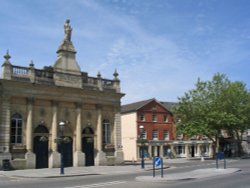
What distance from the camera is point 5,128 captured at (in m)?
32.2

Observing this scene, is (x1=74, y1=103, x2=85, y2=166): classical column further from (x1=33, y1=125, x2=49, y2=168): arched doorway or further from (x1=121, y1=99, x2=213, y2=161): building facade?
(x1=121, y1=99, x2=213, y2=161): building facade

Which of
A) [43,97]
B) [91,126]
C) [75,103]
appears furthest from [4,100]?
[91,126]

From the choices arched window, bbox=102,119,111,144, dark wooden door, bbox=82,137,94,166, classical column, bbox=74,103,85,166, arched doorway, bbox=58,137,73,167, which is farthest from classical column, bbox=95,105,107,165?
arched doorway, bbox=58,137,73,167

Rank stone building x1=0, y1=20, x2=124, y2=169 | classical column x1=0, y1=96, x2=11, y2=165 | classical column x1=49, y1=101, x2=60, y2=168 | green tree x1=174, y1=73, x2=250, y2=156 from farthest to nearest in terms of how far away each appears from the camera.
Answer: green tree x1=174, y1=73, x2=250, y2=156, classical column x1=49, y1=101, x2=60, y2=168, stone building x1=0, y1=20, x2=124, y2=169, classical column x1=0, y1=96, x2=11, y2=165

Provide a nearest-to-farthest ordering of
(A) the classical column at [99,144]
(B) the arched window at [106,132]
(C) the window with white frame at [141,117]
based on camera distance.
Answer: (A) the classical column at [99,144] → (B) the arched window at [106,132] → (C) the window with white frame at [141,117]

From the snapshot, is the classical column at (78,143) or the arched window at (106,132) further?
the arched window at (106,132)

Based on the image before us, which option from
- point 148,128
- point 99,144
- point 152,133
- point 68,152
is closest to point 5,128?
point 68,152

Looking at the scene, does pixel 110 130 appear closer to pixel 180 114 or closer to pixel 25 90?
pixel 25 90

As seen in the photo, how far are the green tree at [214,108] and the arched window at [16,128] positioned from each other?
88.2 feet

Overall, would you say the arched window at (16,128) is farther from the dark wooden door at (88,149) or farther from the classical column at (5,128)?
the dark wooden door at (88,149)

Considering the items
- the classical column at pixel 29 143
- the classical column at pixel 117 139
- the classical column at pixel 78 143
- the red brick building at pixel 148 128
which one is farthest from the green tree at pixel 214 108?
the classical column at pixel 29 143

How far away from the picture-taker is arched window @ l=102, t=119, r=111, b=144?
40.0m

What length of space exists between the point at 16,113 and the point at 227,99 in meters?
32.1

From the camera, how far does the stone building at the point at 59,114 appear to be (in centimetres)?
3300
